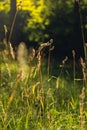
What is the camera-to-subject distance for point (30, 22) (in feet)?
26.3

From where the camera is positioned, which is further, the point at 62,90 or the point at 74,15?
the point at 74,15

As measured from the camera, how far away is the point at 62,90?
450 cm

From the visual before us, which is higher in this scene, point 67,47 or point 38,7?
point 38,7

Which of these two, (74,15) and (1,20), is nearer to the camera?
(74,15)

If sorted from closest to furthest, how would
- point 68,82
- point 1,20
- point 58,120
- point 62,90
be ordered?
point 58,120, point 62,90, point 68,82, point 1,20

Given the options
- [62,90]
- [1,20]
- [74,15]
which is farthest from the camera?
[1,20]

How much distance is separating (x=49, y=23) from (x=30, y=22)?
0.34 meters

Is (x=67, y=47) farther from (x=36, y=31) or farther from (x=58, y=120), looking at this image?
(x=58, y=120)

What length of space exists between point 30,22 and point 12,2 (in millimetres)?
472

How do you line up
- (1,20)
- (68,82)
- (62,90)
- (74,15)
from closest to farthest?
(62,90) < (68,82) < (74,15) < (1,20)

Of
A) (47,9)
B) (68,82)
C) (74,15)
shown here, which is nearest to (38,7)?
(47,9)

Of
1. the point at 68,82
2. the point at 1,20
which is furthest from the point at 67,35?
the point at 68,82

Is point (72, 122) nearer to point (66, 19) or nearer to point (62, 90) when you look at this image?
point (62, 90)

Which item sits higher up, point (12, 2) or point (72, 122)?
point (12, 2)
